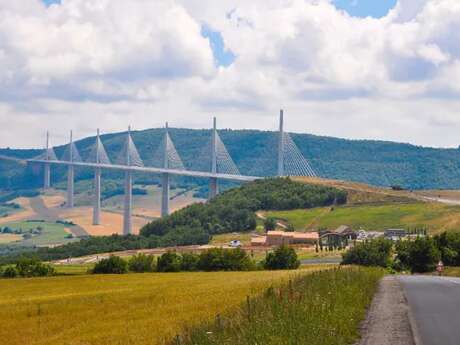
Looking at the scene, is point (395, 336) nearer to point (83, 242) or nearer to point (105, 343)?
point (105, 343)

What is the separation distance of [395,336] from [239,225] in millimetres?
160702

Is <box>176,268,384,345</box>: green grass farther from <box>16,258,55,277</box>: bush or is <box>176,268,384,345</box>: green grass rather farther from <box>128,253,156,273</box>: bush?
<box>16,258,55,277</box>: bush

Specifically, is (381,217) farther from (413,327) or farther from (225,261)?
(413,327)

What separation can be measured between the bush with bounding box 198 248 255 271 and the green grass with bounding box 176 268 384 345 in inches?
1927

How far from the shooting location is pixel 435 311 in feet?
101

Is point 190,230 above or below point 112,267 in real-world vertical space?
above

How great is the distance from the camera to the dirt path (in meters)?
24.2

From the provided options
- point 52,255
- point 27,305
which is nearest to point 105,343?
point 27,305

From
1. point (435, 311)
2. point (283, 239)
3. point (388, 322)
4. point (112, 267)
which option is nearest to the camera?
point (388, 322)

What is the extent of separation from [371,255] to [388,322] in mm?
65426

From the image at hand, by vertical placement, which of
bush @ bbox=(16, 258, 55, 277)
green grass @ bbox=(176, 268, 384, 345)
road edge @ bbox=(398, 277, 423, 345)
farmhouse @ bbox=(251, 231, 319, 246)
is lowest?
bush @ bbox=(16, 258, 55, 277)

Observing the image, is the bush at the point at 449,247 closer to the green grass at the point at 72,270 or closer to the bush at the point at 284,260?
the bush at the point at 284,260

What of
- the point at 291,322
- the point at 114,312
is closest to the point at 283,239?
the point at 114,312

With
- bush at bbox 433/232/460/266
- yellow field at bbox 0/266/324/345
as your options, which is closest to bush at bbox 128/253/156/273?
bush at bbox 433/232/460/266
